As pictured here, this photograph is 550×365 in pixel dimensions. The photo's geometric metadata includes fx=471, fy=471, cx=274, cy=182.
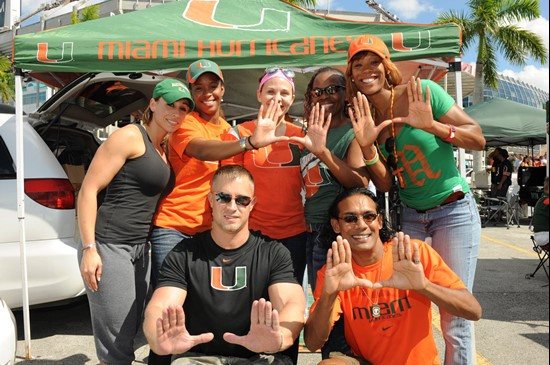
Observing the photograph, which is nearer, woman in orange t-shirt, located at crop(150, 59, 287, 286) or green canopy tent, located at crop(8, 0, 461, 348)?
woman in orange t-shirt, located at crop(150, 59, 287, 286)

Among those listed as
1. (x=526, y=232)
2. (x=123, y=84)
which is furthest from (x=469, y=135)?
Result: (x=526, y=232)

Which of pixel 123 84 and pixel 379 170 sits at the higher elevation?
pixel 123 84

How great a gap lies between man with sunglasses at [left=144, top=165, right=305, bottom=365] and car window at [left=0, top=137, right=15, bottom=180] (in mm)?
1927

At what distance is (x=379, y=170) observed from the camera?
8.41ft

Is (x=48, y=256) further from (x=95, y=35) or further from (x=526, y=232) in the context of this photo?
(x=526, y=232)

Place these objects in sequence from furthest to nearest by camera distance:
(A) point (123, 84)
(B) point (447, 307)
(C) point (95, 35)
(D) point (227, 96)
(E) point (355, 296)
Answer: (D) point (227, 96) < (A) point (123, 84) < (C) point (95, 35) < (E) point (355, 296) < (B) point (447, 307)

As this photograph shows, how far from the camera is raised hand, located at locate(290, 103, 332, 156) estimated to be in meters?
2.48

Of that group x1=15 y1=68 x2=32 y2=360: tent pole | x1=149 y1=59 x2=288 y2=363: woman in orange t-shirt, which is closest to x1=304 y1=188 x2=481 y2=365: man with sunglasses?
x1=149 y1=59 x2=288 y2=363: woman in orange t-shirt

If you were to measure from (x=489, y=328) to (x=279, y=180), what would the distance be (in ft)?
8.83

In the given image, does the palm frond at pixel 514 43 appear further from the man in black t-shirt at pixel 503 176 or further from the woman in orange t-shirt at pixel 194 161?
the woman in orange t-shirt at pixel 194 161

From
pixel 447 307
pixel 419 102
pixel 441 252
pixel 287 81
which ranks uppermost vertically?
pixel 287 81

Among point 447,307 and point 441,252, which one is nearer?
point 447,307

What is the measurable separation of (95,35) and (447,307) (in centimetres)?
296

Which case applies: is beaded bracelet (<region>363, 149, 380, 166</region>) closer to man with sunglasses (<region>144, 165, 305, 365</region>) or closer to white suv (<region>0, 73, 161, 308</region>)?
man with sunglasses (<region>144, 165, 305, 365</region>)
